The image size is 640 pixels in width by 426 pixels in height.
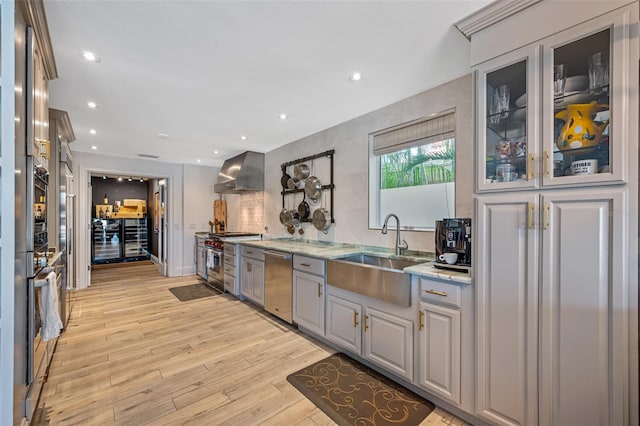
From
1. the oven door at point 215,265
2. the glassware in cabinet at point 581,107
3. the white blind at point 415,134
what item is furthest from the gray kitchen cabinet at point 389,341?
Answer: the oven door at point 215,265

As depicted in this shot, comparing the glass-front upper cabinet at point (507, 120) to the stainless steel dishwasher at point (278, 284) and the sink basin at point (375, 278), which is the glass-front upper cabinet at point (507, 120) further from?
the stainless steel dishwasher at point (278, 284)

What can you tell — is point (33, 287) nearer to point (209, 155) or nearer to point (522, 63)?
point (522, 63)

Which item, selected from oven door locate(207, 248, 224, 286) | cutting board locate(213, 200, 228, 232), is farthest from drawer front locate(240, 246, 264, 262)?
cutting board locate(213, 200, 228, 232)

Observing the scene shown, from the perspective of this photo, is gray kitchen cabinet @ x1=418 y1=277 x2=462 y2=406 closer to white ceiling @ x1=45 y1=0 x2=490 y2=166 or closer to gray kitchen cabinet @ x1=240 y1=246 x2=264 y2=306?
white ceiling @ x1=45 y1=0 x2=490 y2=166

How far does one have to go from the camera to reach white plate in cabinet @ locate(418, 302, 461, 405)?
5.57 ft

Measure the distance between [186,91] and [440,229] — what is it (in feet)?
8.26

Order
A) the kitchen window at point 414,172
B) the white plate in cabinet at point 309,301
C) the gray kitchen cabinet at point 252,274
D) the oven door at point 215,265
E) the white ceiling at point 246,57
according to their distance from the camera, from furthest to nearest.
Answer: the oven door at point 215,265 < the gray kitchen cabinet at point 252,274 < the white plate in cabinet at point 309,301 < the kitchen window at point 414,172 < the white ceiling at point 246,57

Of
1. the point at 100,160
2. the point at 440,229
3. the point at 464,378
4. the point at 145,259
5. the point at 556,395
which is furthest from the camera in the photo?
the point at 145,259

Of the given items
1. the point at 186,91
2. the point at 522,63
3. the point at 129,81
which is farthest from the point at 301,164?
the point at 522,63

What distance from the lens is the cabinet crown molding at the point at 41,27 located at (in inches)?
54.3

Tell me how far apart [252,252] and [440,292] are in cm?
269

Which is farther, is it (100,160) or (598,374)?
(100,160)

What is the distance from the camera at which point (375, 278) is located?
2.14 meters

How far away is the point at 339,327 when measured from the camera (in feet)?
8.21
